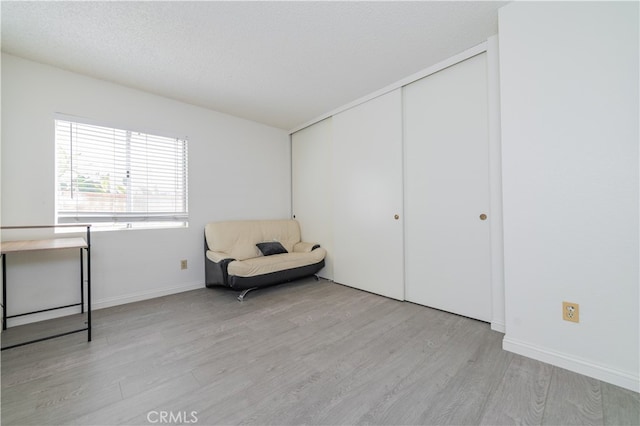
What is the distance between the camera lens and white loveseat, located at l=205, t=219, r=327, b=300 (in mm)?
2893

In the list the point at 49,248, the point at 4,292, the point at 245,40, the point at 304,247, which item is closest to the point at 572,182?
the point at 245,40

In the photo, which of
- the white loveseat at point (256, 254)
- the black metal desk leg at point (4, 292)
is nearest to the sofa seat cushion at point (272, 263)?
the white loveseat at point (256, 254)

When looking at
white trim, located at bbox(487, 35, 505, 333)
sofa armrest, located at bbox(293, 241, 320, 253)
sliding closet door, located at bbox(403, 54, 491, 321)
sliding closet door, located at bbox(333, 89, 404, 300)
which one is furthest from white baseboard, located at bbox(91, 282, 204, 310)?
white trim, located at bbox(487, 35, 505, 333)

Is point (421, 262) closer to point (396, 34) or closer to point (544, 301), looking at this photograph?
point (544, 301)

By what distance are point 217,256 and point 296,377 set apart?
1.93 m

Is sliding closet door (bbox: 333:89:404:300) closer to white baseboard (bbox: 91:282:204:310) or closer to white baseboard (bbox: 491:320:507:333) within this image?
white baseboard (bbox: 491:320:507:333)

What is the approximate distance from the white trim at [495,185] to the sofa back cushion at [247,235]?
2.69 meters

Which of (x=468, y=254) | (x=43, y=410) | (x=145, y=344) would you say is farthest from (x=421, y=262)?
(x=43, y=410)

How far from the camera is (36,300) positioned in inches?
92.9

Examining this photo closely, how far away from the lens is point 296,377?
154 centimetres

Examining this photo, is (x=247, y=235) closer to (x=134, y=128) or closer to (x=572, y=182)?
(x=134, y=128)

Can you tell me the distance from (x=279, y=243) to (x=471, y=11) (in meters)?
3.21
